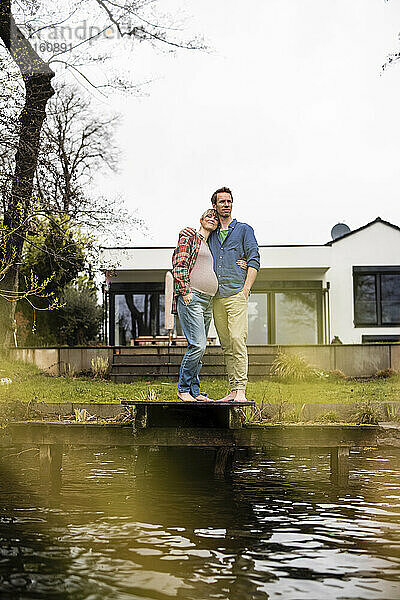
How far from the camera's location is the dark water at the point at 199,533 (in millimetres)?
4102

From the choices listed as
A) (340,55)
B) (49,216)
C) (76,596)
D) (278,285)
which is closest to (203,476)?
(76,596)

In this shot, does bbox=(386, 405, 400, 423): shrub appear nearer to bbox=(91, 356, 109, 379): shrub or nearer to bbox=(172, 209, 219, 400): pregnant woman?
bbox=(172, 209, 219, 400): pregnant woman

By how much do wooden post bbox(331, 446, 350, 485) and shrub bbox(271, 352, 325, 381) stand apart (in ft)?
22.6

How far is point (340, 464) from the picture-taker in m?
6.92

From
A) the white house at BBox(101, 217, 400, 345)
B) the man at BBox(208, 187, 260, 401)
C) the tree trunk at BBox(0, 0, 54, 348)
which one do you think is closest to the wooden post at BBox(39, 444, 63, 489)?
the man at BBox(208, 187, 260, 401)

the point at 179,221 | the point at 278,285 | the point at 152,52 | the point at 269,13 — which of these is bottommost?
the point at 278,285

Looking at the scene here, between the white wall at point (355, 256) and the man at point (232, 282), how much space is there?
1753cm

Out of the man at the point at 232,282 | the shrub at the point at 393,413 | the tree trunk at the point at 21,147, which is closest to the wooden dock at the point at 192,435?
the man at the point at 232,282

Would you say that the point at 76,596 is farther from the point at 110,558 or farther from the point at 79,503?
the point at 79,503

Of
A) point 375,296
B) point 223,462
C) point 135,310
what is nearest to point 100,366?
point 223,462

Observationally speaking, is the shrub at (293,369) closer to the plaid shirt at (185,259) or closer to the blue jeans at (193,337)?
the blue jeans at (193,337)

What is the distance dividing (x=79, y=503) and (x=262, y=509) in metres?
1.49

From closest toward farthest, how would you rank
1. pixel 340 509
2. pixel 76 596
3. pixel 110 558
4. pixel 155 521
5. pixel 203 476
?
pixel 76 596
pixel 110 558
pixel 155 521
pixel 340 509
pixel 203 476

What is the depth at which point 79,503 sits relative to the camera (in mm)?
6422
